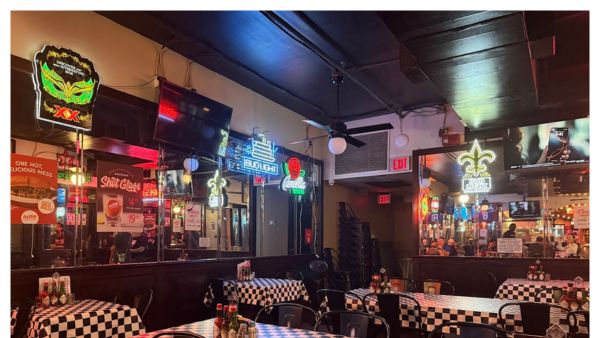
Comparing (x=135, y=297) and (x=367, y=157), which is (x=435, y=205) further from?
(x=135, y=297)

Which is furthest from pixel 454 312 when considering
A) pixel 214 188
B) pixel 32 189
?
pixel 32 189

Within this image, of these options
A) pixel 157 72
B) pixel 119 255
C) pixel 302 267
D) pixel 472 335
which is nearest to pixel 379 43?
pixel 157 72

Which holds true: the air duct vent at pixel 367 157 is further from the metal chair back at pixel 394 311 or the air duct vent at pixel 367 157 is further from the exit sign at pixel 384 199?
the metal chair back at pixel 394 311

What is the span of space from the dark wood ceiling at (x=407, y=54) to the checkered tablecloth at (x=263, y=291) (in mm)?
3599

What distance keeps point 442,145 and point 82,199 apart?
678cm

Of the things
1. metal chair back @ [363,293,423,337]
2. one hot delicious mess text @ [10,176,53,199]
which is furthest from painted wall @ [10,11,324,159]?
metal chair back @ [363,293,423,337]

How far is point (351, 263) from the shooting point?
11023mm

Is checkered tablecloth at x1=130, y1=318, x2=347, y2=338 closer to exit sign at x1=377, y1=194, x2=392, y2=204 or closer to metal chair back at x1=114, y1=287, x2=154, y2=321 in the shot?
metal chair back at x1=114, y1=287, x2=154, y2=321

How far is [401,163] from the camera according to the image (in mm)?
9414

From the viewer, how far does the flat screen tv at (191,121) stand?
619cm

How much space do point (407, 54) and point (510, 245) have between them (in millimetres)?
4757

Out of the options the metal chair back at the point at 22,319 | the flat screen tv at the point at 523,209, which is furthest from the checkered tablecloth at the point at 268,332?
the flat screen tv at the point at 523,209

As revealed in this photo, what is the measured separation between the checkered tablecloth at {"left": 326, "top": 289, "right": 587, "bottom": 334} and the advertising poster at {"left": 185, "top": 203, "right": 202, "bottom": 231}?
3385 mm

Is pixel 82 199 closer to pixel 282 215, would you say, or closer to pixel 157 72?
pixel 157 72
